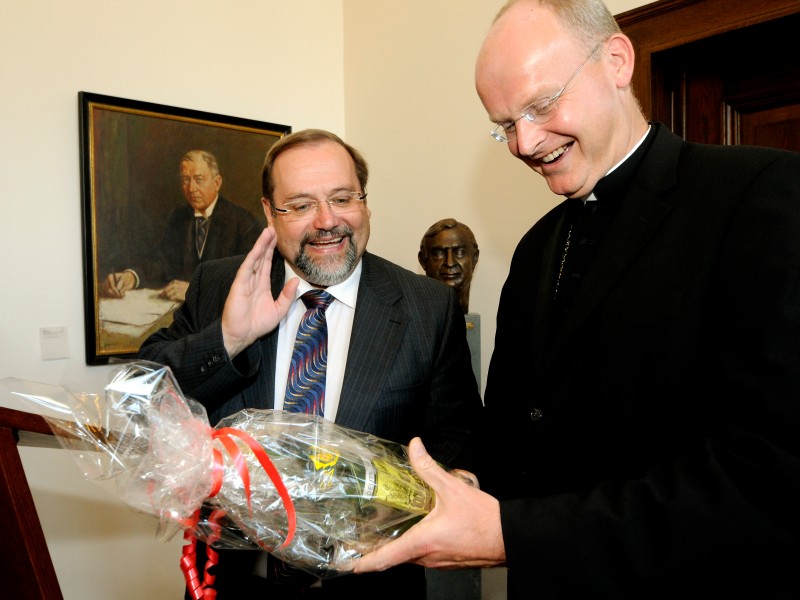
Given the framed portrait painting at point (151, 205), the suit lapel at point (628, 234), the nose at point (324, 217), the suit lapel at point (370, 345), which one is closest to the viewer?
the suit lapel at point (628, 234)

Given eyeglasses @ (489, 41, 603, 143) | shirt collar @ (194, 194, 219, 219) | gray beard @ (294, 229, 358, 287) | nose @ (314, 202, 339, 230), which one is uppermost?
shirt collar @ (194, 194, 219, 219)

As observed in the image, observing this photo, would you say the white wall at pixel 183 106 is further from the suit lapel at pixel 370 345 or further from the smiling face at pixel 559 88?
the smiling face at pixel 559 88

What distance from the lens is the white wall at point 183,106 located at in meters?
3.21

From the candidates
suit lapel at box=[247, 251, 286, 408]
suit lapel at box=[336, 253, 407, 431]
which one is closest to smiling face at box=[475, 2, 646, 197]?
suit lapel at box=[336, 253, 407, 431]

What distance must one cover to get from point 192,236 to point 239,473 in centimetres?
293

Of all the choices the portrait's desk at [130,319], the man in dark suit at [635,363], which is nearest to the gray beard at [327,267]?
the man in dark suit at [635,363]

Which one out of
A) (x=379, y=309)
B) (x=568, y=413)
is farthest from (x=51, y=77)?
(x=568, y=413)

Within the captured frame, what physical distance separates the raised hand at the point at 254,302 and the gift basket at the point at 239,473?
0.64 m

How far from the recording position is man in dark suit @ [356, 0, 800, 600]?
1.04 metres

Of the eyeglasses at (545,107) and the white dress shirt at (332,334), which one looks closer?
the eyeglasses at (545,107)

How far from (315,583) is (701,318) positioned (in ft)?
3.69

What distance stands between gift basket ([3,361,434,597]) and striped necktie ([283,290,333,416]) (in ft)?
2.06

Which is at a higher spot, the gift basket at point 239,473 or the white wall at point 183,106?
the white wall at point 183,106

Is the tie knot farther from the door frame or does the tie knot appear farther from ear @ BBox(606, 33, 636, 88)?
the door frame
